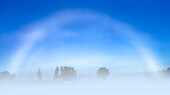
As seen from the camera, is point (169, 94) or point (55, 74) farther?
point (55, 74)

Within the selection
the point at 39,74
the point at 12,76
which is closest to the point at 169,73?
the point at 39,74

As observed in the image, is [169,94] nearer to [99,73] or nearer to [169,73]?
[169,73]

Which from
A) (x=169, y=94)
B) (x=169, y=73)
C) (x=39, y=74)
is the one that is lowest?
(x=169, y=94)

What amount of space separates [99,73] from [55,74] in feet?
44.5

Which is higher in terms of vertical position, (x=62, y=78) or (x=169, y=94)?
(x=62, y=78)

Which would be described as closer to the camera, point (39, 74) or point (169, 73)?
point (169, 73)

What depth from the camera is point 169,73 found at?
161ft

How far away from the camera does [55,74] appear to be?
51.8 metres

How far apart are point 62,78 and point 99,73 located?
38.1 ft

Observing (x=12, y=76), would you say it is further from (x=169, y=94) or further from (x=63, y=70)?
(x=169, y=94)

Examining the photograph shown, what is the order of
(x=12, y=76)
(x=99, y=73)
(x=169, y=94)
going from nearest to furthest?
1. (x=169, y=94)
2. (x=12, y=76)
3. (x=99, y=73)

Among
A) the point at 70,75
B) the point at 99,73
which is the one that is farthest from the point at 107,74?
the point at 70,75

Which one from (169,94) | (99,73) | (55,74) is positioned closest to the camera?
(169,94)

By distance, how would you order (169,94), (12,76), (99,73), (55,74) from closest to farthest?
(169,94), (12,76), (55,74), (99,73)
